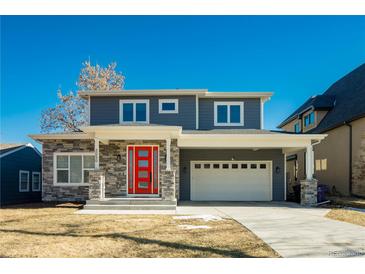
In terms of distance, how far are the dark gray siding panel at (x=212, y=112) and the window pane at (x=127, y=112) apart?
3.31 meters

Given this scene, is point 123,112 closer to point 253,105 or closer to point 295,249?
point 253,105

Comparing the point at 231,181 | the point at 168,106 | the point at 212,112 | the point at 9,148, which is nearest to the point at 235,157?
the point at 231,181

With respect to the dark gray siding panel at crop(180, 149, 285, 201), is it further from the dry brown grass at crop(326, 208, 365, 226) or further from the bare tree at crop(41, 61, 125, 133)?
the bare tree at crop(41, 61, 125, 133)

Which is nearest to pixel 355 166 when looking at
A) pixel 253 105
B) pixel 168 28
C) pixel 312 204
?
pixel 312 204

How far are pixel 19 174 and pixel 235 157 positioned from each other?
11.3m

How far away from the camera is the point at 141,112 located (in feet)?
52.0

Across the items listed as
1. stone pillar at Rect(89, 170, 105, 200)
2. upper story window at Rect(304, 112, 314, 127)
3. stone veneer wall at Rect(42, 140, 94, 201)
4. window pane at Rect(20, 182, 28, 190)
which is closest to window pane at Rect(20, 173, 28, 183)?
window pane at Rect(20, 182, 28, 190)

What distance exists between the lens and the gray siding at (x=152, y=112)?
15.8m

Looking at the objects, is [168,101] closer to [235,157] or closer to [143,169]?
[143,169]

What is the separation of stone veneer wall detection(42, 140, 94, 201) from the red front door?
2079 mm

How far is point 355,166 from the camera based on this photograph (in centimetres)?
1667

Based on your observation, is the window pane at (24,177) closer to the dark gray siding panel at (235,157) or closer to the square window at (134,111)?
the square window at (134,111)
